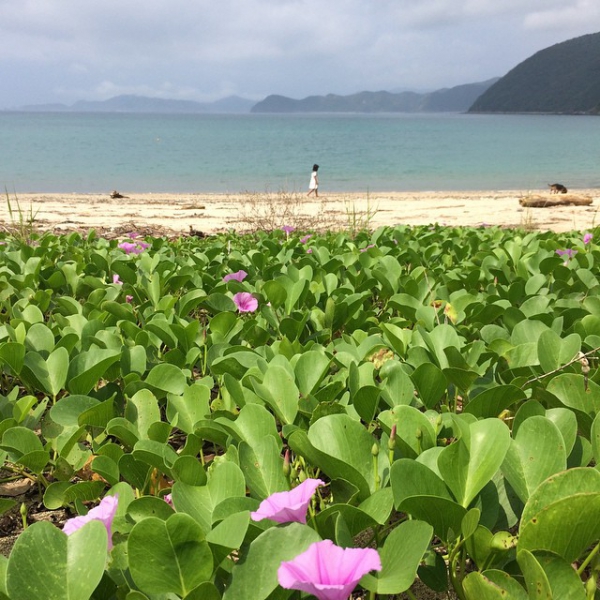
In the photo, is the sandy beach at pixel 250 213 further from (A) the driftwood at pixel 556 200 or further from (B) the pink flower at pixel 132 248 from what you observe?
(B) the pink flower at pixel 132 248

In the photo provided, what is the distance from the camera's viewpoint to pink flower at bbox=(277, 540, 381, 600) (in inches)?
27.4

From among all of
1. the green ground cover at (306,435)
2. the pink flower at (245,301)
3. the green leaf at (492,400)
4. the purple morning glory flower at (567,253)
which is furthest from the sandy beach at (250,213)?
the green leaf at (492,400)

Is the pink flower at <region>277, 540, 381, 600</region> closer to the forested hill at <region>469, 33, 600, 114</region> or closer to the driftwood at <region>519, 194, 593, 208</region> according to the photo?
the driftwood at <region>519, 194, 593, 208</region>

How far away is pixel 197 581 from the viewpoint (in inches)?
33.4

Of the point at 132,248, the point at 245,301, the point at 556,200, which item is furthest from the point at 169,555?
the point at 556,200

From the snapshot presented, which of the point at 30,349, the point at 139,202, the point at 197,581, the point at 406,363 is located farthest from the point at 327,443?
the point at 139,202

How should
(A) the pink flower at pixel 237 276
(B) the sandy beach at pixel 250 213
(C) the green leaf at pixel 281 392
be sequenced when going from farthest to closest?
(B) the sandy beach at pixel 250 213 < (A) the pink flower at pixel 237 276 < (C) the green leaf at pixel 281 392

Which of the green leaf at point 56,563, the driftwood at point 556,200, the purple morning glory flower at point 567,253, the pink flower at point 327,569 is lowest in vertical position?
the driftwood at point 556,200

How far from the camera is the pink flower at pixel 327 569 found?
0.69 m

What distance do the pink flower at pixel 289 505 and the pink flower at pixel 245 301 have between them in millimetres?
1494

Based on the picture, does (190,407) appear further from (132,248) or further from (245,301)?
(132,248)

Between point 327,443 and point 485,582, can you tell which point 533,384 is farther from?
point 485,582

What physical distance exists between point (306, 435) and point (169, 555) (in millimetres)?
294

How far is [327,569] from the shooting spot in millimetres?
725
